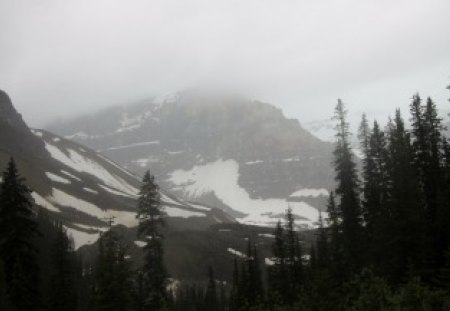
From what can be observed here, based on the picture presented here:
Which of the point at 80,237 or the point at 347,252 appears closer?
the point at 347,252

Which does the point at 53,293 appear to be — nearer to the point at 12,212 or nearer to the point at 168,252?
the point at 12,212

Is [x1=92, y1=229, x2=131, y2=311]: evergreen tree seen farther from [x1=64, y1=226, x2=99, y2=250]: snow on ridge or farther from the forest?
[x1=64, y1=226, x2=99, y2=250]: snow on ridge

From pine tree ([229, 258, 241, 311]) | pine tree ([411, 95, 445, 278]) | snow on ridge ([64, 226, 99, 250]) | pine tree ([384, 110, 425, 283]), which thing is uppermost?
snow on ridge ([64, 226, 99, 250])

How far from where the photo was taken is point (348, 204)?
185 feet

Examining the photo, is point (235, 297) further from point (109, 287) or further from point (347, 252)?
point (109, 287)

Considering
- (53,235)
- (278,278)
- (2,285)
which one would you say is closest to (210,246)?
(53,235)

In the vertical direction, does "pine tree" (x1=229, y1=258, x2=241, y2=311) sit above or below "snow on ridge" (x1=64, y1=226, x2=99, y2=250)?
below

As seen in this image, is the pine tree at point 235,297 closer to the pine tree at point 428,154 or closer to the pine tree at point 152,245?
the pine tree at point 152,245

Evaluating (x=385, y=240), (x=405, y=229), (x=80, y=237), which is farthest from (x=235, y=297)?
(x=80, y=237)

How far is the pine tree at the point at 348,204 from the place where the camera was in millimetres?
53469

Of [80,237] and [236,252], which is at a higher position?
[80,237]

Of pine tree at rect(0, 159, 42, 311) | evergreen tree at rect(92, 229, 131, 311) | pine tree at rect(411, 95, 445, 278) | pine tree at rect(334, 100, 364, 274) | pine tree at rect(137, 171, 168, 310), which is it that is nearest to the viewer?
evergreen tree at rect(92, 229, 131, 311)

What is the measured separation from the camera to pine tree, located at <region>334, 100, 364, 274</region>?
175 ft

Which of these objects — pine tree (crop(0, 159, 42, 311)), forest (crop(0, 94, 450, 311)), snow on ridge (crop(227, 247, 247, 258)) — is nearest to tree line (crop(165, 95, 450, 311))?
forest (crop(0, 94, 450, 311))
